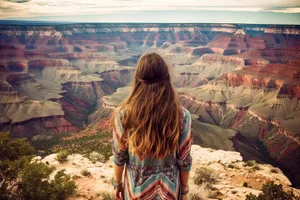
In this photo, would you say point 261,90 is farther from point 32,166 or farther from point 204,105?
point 32,166

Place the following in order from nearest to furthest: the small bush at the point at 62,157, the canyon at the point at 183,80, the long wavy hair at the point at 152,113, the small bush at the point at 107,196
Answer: the long wavy hair at the point at 152,113 → the small bush at the point at 107,196 → the small bush at the point at 62,157 → the canyon at the point at 183,80

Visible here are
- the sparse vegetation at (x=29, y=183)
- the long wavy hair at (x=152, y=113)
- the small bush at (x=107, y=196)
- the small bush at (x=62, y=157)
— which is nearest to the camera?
the long wavy hair at (x=152, y=113)

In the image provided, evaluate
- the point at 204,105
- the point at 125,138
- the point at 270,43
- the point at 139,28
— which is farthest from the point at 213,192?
the point at 139,28

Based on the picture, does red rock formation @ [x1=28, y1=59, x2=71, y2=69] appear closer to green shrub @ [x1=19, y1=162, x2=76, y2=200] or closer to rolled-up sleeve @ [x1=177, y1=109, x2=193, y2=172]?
green shrub @ [x1=19, y1=162, x2=76, y2=200]

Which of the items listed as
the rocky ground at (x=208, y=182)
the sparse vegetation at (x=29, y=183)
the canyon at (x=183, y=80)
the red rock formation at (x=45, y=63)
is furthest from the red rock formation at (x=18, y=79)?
the sparse vegetation at (x=29, y=183)

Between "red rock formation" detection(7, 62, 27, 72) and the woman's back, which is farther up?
the woman's back

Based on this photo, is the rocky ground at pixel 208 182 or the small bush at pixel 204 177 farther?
the small bush at pixel 204 177

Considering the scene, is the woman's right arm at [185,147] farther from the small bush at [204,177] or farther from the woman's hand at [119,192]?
the small bush at [204,177]

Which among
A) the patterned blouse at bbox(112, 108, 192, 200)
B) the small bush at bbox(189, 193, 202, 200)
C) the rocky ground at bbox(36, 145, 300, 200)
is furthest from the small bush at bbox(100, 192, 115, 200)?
the patterned blouse at bbox(112, 108, 192, 200)
